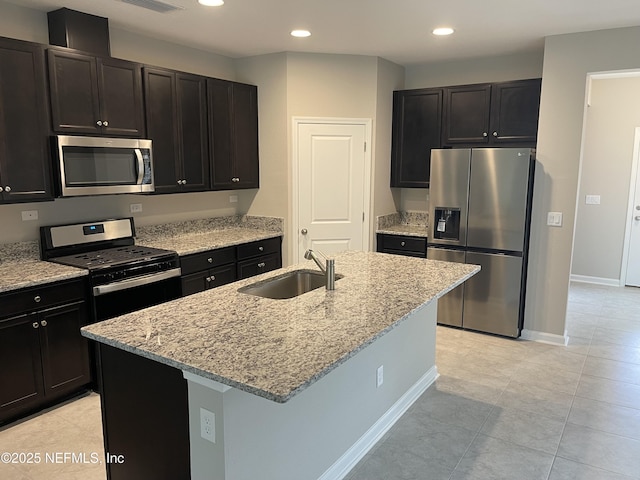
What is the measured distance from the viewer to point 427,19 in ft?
11.6

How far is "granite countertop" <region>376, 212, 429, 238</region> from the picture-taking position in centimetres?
498

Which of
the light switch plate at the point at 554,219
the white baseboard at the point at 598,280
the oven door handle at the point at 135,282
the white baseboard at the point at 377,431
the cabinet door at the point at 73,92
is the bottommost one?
the white baseboard at the point at 377,431

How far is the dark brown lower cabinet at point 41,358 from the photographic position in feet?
9.34

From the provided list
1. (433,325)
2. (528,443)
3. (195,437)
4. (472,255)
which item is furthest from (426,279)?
(472,255)

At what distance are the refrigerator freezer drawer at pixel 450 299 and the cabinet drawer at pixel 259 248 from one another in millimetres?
1551

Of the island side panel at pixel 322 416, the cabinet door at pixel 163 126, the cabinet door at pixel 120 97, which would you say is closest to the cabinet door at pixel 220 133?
the cabinet door at pixel 163 126

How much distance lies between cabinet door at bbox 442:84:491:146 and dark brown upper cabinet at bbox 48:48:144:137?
295 centimetres

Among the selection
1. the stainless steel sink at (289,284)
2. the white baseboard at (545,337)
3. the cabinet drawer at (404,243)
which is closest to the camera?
the stainless steel sink at (289,284)

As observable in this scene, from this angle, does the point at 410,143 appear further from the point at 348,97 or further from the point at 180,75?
the point at 180,75

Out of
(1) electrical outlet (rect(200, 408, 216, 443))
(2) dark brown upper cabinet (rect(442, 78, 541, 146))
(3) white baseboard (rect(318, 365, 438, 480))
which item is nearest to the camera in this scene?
(1) electrical outlet (rect(200, 408, 216, 443))

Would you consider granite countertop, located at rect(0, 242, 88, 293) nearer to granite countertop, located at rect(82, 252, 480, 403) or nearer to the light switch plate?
granite countertop, located at rect(82, 252, 480, 403)

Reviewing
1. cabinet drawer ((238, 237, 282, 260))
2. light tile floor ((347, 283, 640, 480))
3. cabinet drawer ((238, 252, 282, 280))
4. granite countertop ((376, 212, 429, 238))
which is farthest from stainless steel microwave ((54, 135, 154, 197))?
light tile floor ((347, 283, 640, 480))

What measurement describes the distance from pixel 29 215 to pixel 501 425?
355 cm

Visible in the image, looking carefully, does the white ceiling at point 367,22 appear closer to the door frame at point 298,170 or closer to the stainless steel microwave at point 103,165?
the door frame at point 298,170
